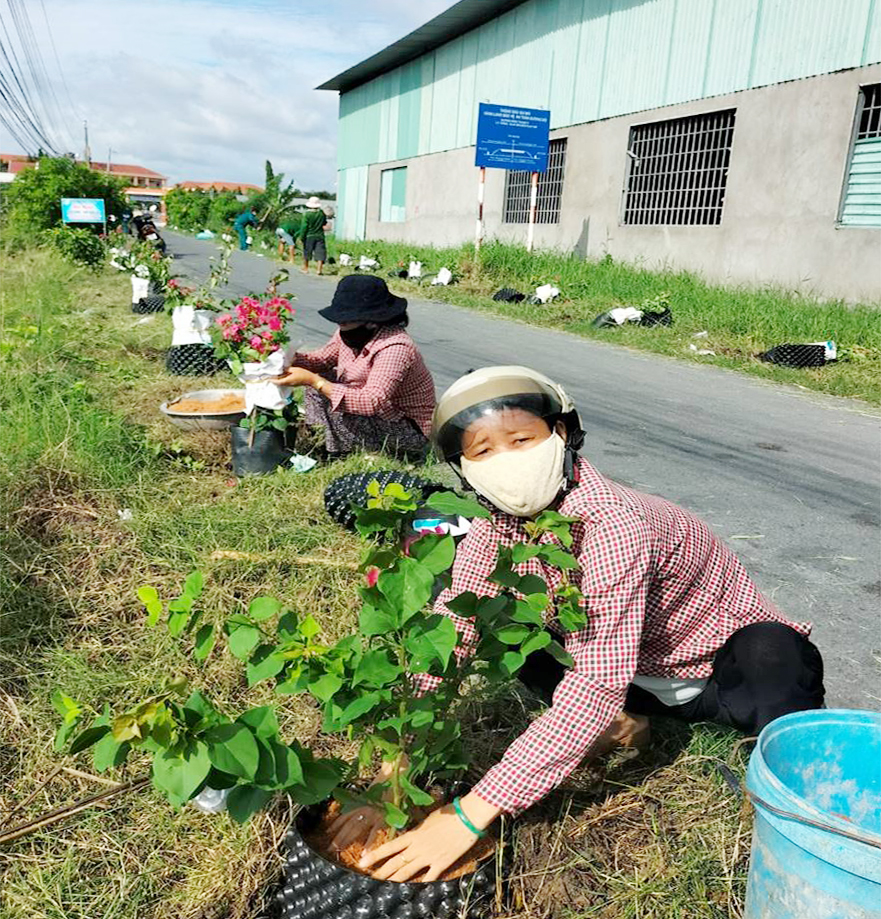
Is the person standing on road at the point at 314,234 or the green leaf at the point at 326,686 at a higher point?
the person standing on road at the point at 314,234

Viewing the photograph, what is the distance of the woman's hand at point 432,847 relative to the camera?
159 centimetres

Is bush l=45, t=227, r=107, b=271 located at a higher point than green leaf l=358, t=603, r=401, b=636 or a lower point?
higher

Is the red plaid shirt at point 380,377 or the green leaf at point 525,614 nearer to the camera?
the green leaf at point 525,614

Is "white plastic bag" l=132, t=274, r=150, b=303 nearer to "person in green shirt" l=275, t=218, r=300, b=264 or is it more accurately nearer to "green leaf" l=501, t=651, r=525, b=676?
"green leaf" l=501, t=651, r=525, b=676

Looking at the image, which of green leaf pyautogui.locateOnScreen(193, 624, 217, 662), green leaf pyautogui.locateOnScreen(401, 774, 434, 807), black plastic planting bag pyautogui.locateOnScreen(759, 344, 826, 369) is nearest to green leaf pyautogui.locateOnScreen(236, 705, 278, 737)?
green leaf pyautogui.locateOnScreen(193, 624, 217, 662)

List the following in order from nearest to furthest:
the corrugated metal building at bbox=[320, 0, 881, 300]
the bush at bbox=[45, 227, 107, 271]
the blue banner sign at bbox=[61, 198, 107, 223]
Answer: the corrugated metal building at bbox=[320, 0, 881, 300] → the bush at bbox=[45, 227, 107, 271] → the blue banner sign at bbox=[61, 198, 107, 223]

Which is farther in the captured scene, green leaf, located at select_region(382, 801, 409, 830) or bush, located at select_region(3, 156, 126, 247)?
bush, located at select_region(3, 156, 126, 247)

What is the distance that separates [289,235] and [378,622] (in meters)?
21.8

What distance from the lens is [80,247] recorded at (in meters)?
14.7

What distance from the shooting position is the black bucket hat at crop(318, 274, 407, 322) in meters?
3.98

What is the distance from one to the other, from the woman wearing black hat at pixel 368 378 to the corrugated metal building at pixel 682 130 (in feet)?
23.8

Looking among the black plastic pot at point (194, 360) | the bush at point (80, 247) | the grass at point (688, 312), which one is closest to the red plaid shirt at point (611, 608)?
the black plastic pot at point (194, 360)

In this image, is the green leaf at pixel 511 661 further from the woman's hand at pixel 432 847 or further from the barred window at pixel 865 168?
the barred window at pixel 865 168

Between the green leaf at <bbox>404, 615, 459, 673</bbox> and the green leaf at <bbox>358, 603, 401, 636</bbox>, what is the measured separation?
0.12 ft
